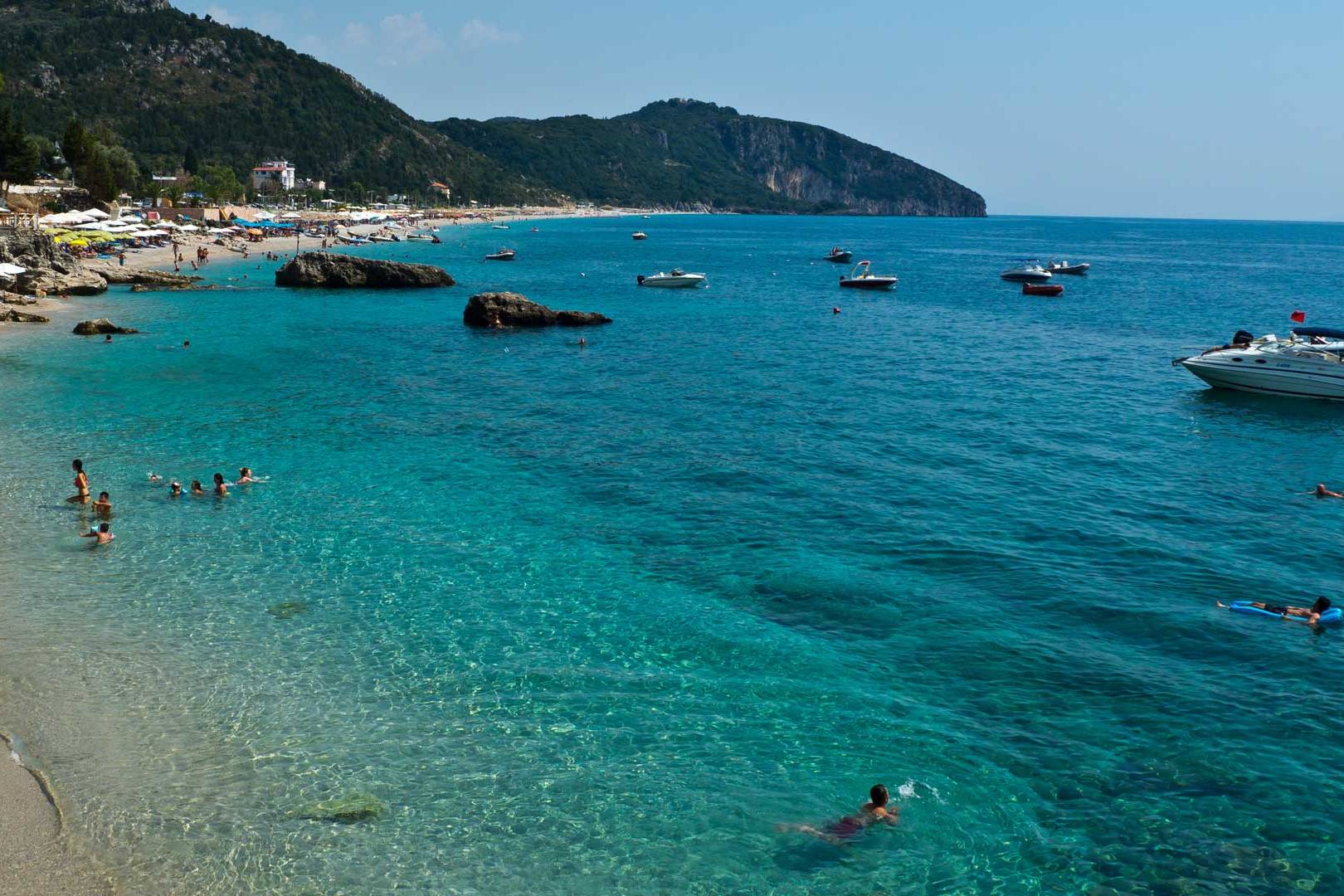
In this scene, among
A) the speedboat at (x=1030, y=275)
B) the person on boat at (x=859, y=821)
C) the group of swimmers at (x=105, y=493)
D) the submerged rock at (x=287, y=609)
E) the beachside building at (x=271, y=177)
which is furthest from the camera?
the beachside building at (x=271, y=177)

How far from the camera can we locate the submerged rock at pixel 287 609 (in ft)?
64.2

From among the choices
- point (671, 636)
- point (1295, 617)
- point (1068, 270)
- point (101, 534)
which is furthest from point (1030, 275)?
point (101, 534)

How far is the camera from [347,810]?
1345cm

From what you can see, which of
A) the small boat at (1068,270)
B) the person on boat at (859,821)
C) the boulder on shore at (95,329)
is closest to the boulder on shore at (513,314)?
the boulder on shore at (95,329)

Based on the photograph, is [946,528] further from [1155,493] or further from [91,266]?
[91,266]

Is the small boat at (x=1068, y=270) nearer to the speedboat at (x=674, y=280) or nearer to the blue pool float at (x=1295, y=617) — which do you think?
the speedboat at (x=674, y=280)

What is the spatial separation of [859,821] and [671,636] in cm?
650

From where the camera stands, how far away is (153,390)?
40.3m

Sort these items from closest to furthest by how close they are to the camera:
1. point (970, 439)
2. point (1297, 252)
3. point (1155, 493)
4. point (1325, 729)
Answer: point (1325, 729)
point (1155, 493)
point (970, 439)
point (1297, 252)

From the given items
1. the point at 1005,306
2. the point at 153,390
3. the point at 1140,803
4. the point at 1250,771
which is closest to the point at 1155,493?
the point at 1250,771

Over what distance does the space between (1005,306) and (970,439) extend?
172 feet

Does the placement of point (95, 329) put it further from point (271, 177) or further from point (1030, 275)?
point (271, 177)

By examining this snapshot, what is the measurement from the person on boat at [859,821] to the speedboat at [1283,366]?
3948 centimetres

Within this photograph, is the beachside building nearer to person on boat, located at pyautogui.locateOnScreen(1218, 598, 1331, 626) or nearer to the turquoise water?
Answer: the turquoise water
